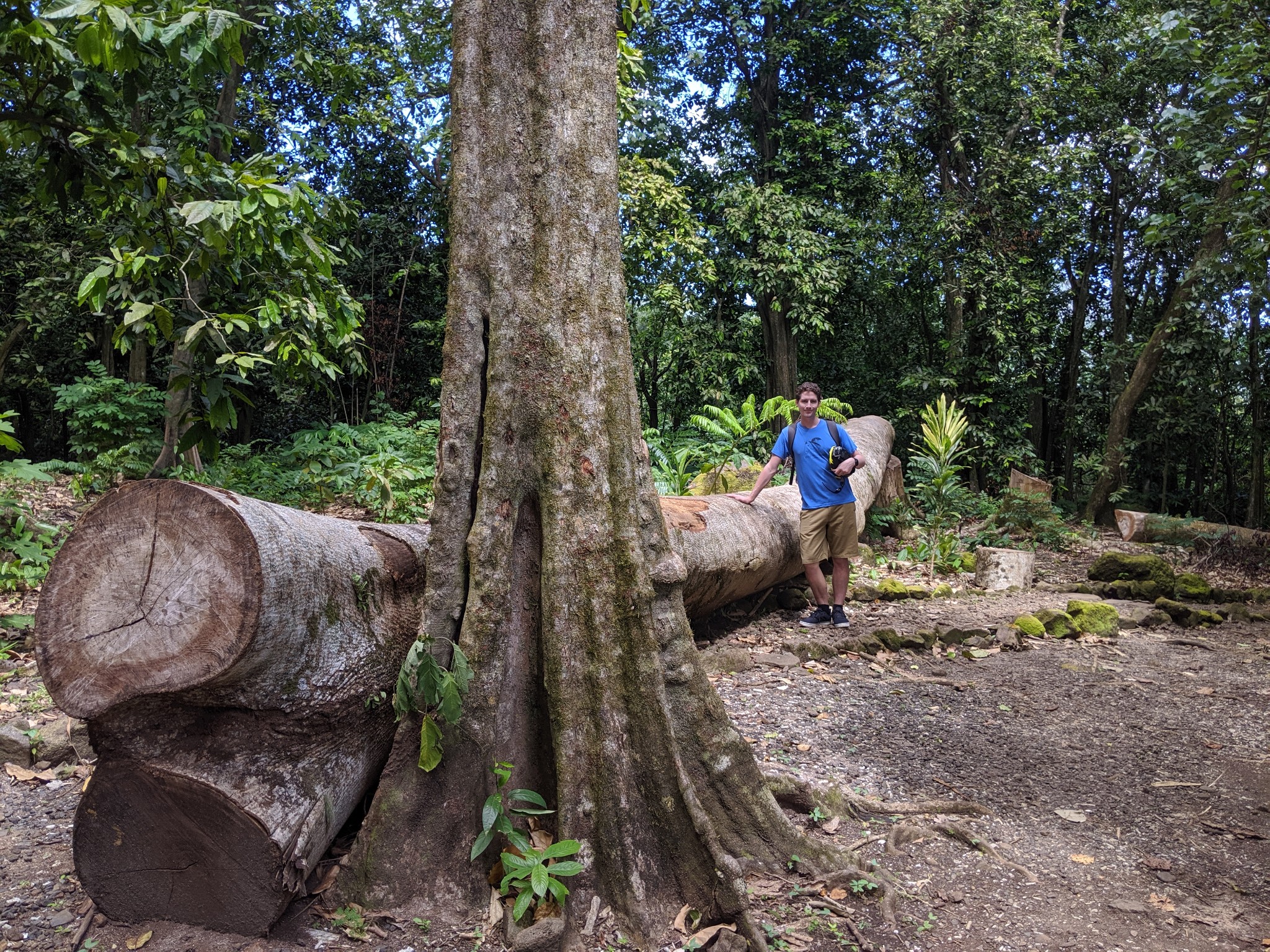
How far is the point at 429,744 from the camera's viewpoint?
2607 mm

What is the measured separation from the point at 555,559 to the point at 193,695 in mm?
1152

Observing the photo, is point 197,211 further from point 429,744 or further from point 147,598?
point 429,744

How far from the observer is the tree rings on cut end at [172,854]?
238 centimetres

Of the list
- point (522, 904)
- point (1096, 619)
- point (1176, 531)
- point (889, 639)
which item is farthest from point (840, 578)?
point (1176, 531)

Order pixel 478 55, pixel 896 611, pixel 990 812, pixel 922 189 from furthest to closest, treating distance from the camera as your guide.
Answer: pixel 922 189 < pixel 896 611 < pixel 990 812 < pixel 478 55

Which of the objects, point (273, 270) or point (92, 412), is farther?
point (92, 412)

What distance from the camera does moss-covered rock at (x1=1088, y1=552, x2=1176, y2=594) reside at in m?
7.98

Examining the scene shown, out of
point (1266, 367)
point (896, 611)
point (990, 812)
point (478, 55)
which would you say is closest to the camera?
point (478, 55)

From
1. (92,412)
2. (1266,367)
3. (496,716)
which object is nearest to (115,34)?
(496,716)

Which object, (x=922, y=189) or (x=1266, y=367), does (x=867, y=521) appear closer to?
(x=922, y=189)

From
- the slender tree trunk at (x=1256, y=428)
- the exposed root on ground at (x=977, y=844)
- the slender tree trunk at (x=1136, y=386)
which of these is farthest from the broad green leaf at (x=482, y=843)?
the slender tree trunk at (x=1256, y=428)

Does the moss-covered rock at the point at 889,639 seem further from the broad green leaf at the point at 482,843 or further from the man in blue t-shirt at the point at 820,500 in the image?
the broad green leaf at the point at 482,843

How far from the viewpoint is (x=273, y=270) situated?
3.47 m

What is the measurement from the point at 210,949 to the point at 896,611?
6.18 m
